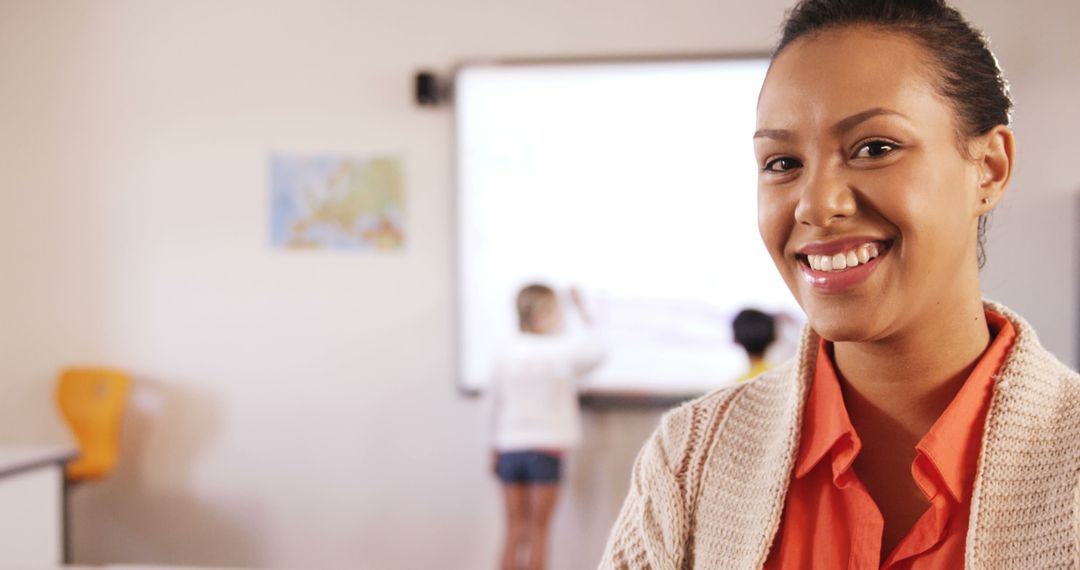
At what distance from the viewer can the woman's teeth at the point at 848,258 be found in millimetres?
813

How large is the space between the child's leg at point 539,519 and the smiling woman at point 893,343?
292cm

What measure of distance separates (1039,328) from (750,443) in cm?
335

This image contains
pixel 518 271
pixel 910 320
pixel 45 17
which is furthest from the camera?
pixel 45 17

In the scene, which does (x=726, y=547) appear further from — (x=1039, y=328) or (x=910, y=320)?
(x=1039, y=328)

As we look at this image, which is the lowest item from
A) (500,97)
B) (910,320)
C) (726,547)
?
(726,547)

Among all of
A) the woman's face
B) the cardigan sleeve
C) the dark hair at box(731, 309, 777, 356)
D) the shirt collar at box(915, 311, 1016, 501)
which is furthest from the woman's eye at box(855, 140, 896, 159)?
the dark hair at box(731, 309, 777, 356)

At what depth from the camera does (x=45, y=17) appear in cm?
435

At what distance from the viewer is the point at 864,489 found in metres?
0.87

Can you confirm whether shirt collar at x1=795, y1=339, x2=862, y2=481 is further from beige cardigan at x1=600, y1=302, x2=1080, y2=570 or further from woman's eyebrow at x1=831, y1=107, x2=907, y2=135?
woman's eyebrow at x1=831, y1=107, x2=907, y2=135

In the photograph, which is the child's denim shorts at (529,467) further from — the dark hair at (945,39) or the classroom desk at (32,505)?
the dark hair at (945,39)

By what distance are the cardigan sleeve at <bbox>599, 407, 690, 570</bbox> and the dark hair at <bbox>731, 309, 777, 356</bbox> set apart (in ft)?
8.42

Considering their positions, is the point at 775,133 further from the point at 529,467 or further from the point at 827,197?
the point at 529,467

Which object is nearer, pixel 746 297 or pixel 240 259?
pixel 746 297

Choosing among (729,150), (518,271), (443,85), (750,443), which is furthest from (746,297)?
(750,443)
